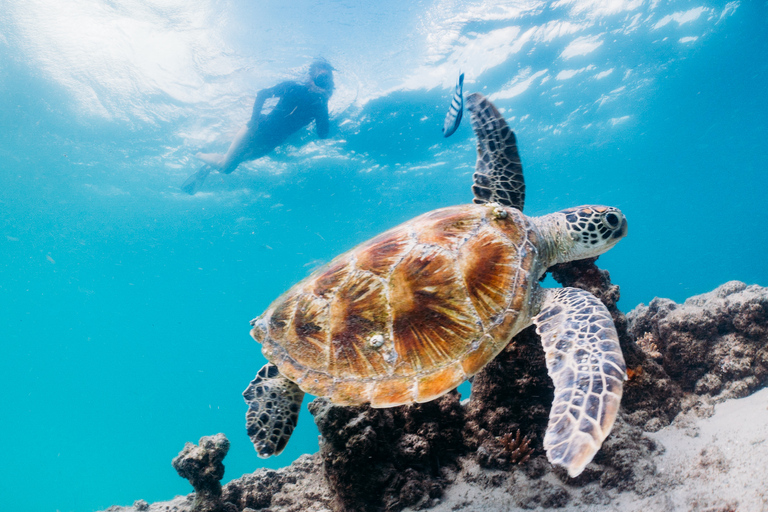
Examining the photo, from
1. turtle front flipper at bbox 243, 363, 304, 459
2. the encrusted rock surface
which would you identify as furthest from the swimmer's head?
turtle front flipper at bbox 243, 363, 304, 459

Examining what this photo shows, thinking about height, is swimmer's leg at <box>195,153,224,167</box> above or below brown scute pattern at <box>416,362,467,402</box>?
above

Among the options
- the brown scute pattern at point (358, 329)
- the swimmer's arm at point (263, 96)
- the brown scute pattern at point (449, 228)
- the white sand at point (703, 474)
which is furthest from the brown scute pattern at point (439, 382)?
the swimmer's arm at point (263, 96)

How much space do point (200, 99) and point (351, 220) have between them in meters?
Answer: 16.4

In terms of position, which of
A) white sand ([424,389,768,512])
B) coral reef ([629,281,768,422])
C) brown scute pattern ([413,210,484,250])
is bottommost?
white sand ([424,389,768,512])

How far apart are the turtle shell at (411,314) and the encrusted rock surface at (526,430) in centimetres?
55

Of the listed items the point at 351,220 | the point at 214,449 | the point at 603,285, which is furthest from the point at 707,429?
the point at 351,220

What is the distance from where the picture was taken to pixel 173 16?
1248cm

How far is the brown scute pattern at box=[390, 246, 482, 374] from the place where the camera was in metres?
2.35

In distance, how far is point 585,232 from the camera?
3084 millimetres

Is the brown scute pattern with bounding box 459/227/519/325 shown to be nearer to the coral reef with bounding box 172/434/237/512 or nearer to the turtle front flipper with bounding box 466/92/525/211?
the turtle front flipper with bounding box 466/92/525/211

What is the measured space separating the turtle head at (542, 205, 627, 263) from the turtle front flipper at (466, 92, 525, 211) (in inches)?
34.0

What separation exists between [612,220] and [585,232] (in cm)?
32

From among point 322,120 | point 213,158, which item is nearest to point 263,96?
point 322,120

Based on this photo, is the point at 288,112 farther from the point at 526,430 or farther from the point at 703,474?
the point at 703,474
